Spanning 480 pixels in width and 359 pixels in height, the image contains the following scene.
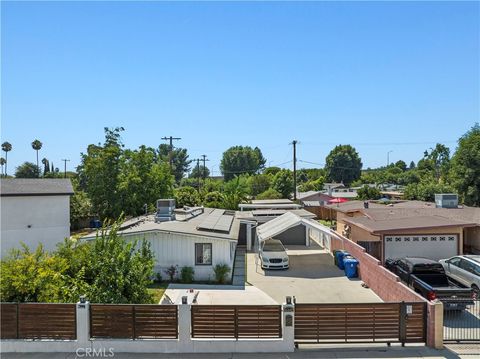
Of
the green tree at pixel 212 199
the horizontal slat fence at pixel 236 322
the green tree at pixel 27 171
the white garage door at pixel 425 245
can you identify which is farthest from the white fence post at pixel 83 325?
the green tree at pixel 27 171

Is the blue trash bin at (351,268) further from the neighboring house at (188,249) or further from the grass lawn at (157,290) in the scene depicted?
the grass lawn at (157,290)

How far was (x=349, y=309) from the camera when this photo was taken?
35.7 ft

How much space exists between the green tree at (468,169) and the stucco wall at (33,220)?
33.7m

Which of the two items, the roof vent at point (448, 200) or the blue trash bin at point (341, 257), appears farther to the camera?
the roof vent at point (448, 200)

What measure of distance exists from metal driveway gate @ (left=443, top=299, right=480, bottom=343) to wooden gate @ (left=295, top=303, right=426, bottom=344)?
1581mm

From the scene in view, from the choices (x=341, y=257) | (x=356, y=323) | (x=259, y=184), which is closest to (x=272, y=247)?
(x=341, y=257)

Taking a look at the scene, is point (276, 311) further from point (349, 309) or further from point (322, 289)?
point (322, 289)

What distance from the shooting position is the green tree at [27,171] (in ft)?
277

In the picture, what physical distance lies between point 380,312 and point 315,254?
1534 centimetres

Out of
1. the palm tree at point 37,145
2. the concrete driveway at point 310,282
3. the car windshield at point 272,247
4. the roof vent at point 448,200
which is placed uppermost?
the palm tree at point 37,145

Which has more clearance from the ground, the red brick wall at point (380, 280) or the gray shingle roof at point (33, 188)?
the gray shingle roof at point (33, 188)

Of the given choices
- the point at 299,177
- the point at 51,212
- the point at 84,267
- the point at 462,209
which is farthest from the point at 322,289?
the point at 299,177

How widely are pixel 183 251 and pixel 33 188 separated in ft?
47.3

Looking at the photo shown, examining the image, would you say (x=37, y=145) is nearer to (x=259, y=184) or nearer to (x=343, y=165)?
(x=259, y=184)
